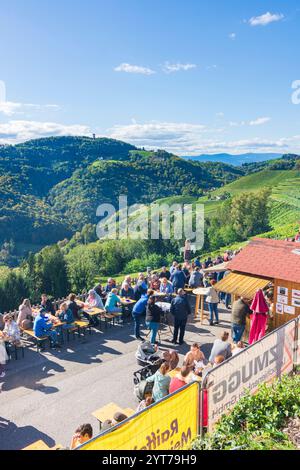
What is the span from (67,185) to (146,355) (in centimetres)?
15902

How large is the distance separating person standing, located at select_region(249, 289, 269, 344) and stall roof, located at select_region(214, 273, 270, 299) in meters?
0.35

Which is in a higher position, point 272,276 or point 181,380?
point 272,276

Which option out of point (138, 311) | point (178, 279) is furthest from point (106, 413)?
point (178, 279)

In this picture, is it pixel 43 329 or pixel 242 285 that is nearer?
pixel 43 329

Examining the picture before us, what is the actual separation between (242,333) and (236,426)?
16.7ft

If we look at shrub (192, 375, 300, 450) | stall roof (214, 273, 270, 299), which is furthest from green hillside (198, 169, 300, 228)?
shrub (192, 375, 300, 450)

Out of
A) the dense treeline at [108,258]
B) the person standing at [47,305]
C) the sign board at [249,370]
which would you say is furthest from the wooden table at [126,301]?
the dense treeline at [108,258]

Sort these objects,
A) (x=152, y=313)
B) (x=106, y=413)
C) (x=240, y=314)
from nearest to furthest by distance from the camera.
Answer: (x=106, y=413) → (x=240, y=314) → (x=152, y=313)

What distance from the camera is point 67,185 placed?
535 feet

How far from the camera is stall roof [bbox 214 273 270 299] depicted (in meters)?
10.6

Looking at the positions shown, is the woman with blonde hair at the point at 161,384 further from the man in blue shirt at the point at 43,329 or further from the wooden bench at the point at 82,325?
the wooden bench at the point at 82,325

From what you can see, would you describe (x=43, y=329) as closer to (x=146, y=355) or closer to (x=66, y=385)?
(x=66, y=385)

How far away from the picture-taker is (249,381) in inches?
255
